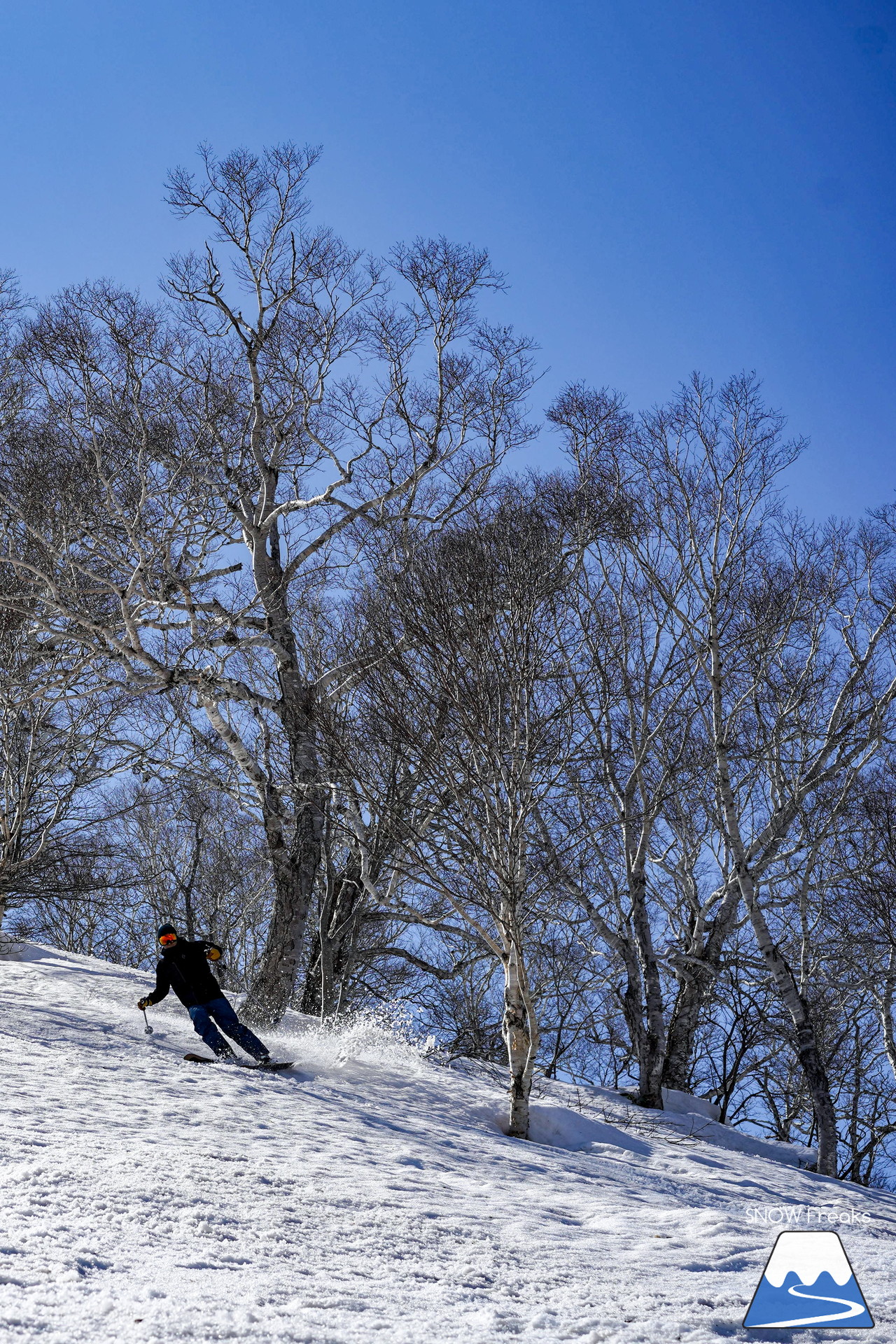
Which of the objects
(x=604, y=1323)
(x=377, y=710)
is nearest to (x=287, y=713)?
(x=377, y=710)

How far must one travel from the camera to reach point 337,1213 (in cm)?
468

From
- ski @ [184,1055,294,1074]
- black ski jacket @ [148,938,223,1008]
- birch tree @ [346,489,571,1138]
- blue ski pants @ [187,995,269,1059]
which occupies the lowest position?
ski @ [184,1055,294,1074]

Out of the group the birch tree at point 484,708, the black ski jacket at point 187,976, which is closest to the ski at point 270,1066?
the black ski jacket at point 187,976

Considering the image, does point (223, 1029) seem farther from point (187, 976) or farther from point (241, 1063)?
point (187, 976)

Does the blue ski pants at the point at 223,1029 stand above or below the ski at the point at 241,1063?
above

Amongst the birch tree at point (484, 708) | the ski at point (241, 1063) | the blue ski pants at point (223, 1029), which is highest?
the birch tree at point (484, 708)

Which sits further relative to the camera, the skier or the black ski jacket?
the black ski jacket

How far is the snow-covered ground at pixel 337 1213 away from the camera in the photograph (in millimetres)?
3354

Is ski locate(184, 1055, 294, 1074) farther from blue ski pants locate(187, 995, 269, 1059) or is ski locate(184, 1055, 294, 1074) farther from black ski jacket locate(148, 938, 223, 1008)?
black ski jacket locate(148, 938, 223, 1008)

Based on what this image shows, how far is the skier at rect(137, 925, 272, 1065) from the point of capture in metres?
8.67

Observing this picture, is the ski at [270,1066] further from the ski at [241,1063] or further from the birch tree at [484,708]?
the birch tree at [484,708]

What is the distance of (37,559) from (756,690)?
1056 centimetres

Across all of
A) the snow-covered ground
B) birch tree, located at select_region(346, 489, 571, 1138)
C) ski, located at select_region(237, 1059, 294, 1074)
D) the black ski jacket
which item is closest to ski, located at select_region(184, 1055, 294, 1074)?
ski, located at select_region(237, 1059, 294, 1074)

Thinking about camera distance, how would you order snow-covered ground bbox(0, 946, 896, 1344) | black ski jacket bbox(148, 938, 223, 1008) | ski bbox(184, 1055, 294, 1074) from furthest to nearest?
1. black ski jacket bbox(148, 938, 223, 1008)
2. ski bbox(184, 1055, 294, 1074)
3. snow-covered ground bbox(0, 946, 896, 1344)
